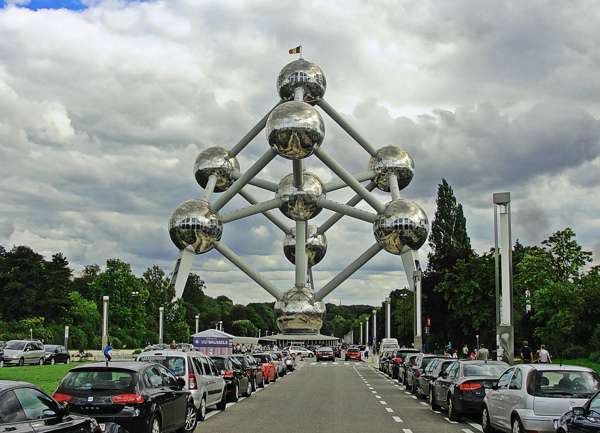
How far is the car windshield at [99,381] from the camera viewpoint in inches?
468

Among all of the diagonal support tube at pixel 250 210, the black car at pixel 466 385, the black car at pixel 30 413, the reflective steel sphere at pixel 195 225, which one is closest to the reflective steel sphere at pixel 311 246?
the diagonal support tube at pixel 250 210

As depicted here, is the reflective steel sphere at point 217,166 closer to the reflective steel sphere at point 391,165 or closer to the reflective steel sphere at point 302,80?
the reflective steel sphere at point 302,80

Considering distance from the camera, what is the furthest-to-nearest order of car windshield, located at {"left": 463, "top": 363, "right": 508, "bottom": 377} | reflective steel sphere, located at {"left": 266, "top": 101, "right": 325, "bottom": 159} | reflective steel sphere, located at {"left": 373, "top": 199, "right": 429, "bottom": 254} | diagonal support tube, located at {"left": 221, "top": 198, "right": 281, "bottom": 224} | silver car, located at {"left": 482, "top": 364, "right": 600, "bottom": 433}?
diagonal support tube, located at {"left": 221, "top": 198, "right": 281, "bottom": 224} < reflective steel sphere, located at {"left": 373, "top": 199, "right": 429, "bottom": 254} < reflective steel sphere, located at {"left": 266, "top": 101, "right": 325, "bottom": 159} < car windshield, located at {"left": 463, "top": 363, "right": 508, "bottom": 377} < silver car, located at {"left": 482, "top": 364, "right": 600, "bottom": 433}

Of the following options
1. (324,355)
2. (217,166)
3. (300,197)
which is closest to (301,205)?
(300,197)

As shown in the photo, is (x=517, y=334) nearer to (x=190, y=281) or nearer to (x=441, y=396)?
(x=441, y=396)

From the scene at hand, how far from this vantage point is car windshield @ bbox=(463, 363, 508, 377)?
1786cm

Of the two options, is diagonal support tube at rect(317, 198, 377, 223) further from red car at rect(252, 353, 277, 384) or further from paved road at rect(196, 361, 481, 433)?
paved road at rect(196, 361, 481, 433)

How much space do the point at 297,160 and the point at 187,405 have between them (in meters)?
46.5

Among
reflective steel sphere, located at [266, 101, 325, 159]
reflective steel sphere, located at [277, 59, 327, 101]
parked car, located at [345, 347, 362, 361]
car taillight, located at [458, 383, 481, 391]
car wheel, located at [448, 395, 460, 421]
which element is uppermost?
reflective steel sphere, located at [277, 59, 327, 101]

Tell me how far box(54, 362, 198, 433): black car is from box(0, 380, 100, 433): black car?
2.63 m

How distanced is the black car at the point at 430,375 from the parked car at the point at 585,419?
1054 centimetres

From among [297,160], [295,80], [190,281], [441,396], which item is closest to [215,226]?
[297,160]

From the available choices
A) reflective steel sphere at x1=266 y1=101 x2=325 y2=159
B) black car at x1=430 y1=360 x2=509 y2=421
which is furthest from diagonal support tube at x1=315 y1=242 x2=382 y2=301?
black car at x1=430 y1=360 x2=509 y2=421

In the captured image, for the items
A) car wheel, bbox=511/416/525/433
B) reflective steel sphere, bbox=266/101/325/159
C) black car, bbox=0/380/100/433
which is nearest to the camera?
black car, bbox=0/380/100/433
